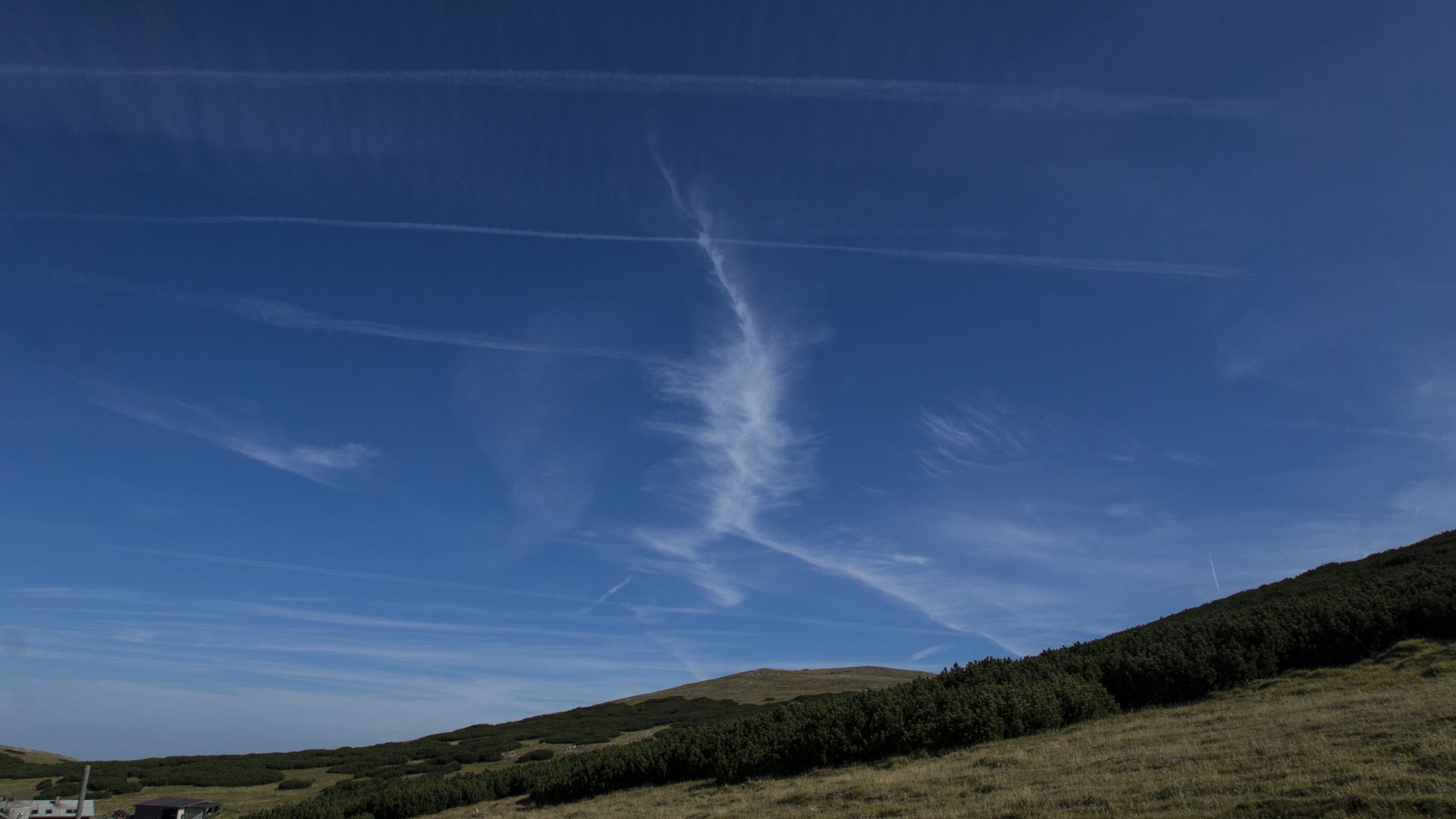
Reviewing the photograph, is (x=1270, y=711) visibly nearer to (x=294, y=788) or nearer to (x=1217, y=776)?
(x=1217, y=776)

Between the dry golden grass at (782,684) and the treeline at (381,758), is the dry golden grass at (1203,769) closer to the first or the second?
the treeline at (381,758)

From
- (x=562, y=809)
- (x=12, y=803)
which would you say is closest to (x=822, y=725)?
(x=562, y=809)

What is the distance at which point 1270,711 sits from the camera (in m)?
23.4

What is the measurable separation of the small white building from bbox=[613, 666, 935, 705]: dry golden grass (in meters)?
57.2

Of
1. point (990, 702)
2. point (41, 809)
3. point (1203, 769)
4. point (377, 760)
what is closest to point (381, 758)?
point (377, 760)

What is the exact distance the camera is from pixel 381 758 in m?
68.1

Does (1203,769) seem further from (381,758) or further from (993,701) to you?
(381,758)

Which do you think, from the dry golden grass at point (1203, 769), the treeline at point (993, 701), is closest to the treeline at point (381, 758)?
the treeline at point (993, 701)

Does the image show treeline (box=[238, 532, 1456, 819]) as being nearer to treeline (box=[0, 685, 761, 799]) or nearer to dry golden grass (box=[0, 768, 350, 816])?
dry golden grass (box=[0, 768, 350, 816])

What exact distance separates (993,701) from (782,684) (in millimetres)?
75525

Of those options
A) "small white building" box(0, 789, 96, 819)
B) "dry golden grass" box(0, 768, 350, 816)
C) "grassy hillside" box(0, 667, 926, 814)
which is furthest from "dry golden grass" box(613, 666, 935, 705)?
"small white building" box(0, 789, 96, 819)

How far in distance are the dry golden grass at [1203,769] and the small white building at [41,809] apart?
27032 millimetres

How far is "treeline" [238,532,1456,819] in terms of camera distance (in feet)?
96.7

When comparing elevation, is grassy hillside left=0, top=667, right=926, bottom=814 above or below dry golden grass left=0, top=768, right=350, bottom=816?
above
